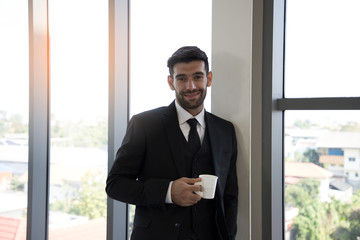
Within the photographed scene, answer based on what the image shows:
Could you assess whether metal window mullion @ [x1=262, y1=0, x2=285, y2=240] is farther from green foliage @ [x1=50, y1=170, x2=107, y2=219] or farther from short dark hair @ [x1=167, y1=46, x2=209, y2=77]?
green foliage @ [x1=50, y1=170, x2=107, y2=219]

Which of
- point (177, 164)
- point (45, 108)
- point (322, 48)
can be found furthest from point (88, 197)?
point (322, 48)

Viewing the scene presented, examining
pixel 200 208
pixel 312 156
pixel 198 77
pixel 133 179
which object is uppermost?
pixel 198 77

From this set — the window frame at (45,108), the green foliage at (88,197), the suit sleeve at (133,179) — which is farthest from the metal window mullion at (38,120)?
the suit sleeve at (133,179)

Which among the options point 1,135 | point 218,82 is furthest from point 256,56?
point 1,135

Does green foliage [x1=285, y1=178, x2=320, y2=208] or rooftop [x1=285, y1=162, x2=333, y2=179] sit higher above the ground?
rooftop [x1=285, y1=162, x2=333, y2=179]

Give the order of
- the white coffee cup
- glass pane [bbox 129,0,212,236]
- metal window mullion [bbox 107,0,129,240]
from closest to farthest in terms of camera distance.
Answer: the white coffee cup
glass pane [bbox 129,0,212,236]
metal window mullion [bbox 107,0,129,240]

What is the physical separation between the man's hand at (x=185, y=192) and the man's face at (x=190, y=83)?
345 mm

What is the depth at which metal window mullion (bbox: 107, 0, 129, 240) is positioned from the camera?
2.09 m

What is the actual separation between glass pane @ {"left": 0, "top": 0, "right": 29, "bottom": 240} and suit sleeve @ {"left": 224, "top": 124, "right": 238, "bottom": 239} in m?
1.66

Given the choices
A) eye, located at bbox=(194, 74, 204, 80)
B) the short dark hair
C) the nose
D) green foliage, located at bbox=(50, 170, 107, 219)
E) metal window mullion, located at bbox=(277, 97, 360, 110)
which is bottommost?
green foliage, located at bbox=(50, 170, 107, 219)

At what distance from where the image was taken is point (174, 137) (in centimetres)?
157

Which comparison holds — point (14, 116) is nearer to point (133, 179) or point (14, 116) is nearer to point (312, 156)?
point (133, 179)

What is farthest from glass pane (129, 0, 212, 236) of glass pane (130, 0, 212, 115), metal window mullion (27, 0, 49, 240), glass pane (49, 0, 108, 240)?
metal window mullion (27, 0, 49, 240)

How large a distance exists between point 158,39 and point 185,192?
1.06 m
